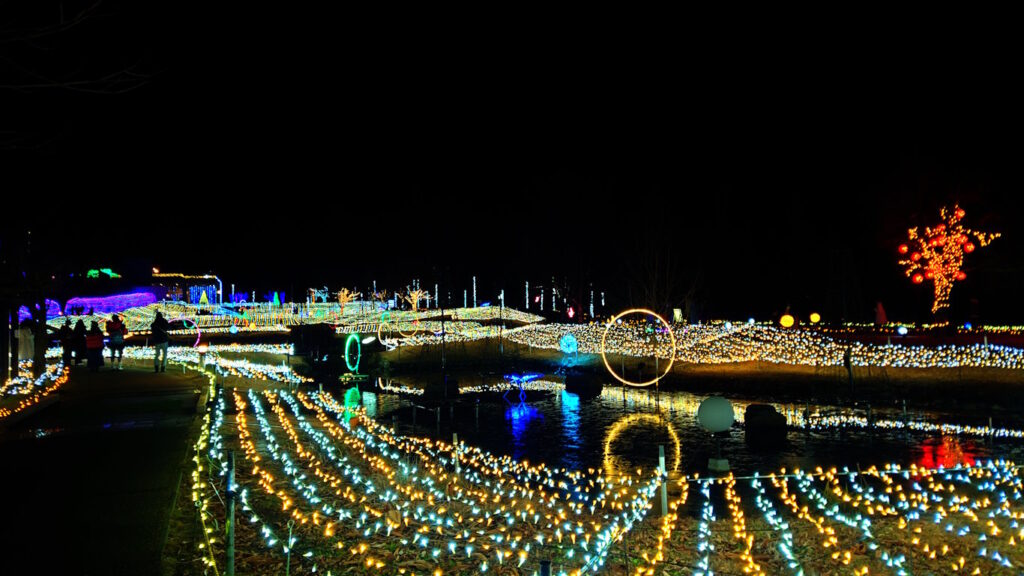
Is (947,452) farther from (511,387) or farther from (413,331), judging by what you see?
(413,331)

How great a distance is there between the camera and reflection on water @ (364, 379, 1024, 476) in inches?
418

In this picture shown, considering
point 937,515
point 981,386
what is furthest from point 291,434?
point 981,386

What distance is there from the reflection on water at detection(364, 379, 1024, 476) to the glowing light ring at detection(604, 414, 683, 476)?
0.01 m

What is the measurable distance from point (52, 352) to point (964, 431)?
2855 centimetres

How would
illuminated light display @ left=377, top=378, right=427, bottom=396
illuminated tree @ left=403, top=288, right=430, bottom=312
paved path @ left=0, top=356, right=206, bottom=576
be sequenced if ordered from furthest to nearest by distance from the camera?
illuminated tree @ left=403, top=288, right=430, bottom=312, illuminated light display @ left=377, top=378, right=427, bottom=396, paved path @ left=0, top=356, right=206, bottom=576

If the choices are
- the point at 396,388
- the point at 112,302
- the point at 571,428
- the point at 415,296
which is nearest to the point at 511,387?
the point at 396,388

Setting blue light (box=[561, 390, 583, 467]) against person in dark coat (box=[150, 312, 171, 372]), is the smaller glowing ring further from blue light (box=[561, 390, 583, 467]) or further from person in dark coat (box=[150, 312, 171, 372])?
blue light (box=[561, 390, 583, 467])

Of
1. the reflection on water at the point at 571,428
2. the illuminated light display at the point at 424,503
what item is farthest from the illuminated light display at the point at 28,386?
the reflection on water at the point at 571,428

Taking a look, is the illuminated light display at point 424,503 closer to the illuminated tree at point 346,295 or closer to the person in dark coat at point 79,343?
the person in dark coat at point 79,343

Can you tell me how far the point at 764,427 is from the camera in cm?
1170

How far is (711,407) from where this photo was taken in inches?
411

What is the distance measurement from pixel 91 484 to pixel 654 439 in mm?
8044

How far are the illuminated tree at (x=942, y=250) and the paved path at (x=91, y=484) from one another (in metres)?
31.8

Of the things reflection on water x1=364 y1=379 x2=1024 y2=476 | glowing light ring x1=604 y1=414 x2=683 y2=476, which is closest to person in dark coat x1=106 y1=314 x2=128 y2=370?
reflection on water x1=364 y1=379 x2=1024 y2=476
